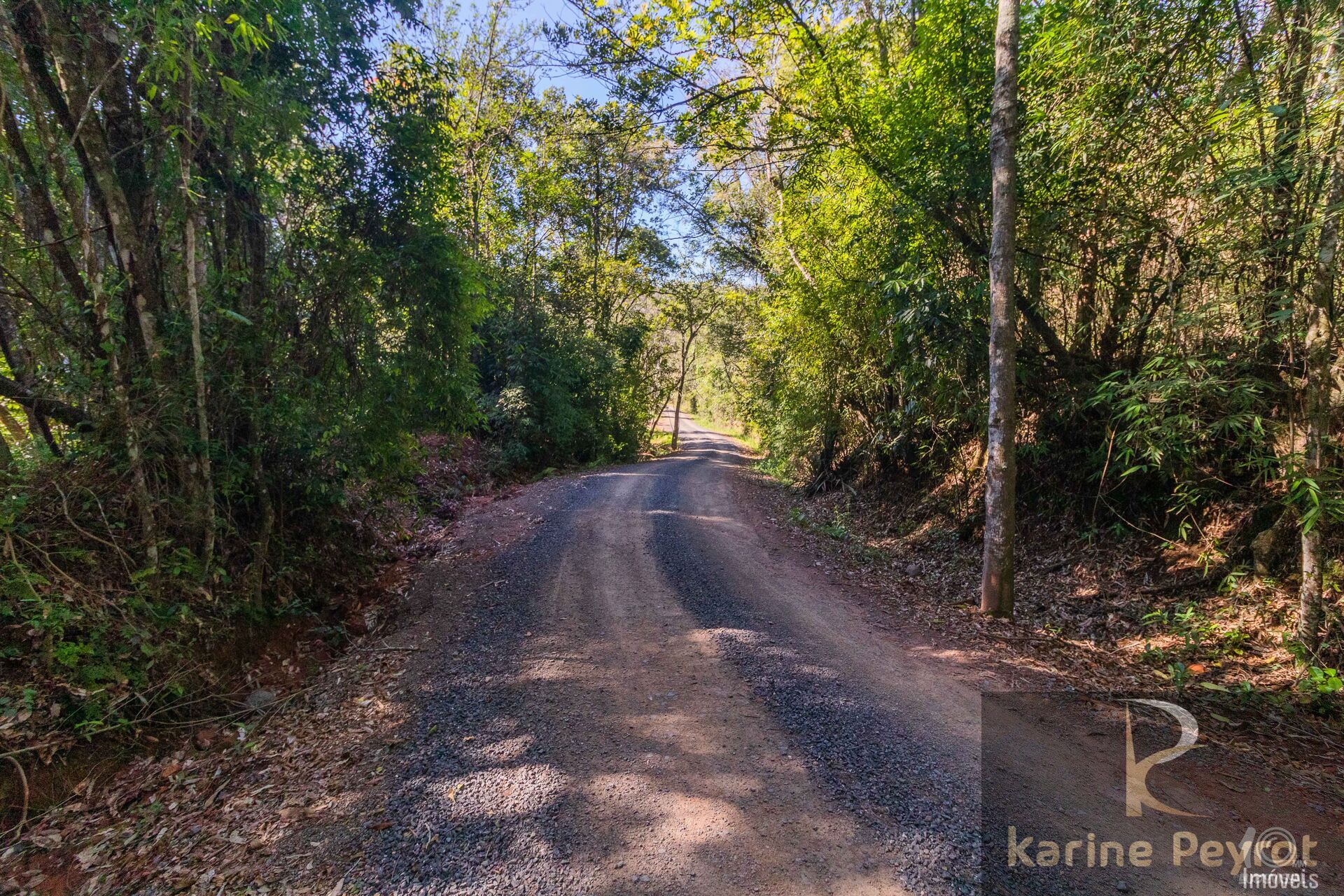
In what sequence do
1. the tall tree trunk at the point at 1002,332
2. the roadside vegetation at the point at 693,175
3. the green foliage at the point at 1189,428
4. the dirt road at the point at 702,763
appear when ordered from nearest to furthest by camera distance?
the dirt road at the point at 702,763
the roadside vegetation at the point at 693,175
the green foliage at the point at 1189,428
the tall tree trunk at the point at 1002,332

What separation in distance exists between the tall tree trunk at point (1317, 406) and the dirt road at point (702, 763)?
2.22 meters

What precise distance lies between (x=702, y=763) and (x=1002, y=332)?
473 centimetres

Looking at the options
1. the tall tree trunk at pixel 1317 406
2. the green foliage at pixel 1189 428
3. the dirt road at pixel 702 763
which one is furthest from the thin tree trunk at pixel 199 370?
the tall tree trunk at pixel 1317 406

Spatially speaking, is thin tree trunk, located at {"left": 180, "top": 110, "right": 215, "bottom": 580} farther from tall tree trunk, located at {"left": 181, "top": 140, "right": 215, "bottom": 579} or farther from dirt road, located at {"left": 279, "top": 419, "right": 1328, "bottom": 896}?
dirt road, located at {"left": 279, "top": 419, "right": 1328, "bottom": 896}

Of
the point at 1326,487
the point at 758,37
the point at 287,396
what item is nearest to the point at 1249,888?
the point at 1326,487

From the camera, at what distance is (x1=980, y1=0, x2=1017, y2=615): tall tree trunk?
5070 millimetres

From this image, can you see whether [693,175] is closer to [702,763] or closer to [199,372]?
[199,372]

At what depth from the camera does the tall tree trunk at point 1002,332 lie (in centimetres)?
507

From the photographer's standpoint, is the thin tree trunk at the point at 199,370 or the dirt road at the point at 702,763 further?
the thin tree trunk at the point at 199,370

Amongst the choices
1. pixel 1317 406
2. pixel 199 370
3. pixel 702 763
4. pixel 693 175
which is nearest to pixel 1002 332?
pixel 1317 406

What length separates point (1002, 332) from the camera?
5328 mm

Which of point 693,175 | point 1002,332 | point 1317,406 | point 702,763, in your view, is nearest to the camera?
point 702,763

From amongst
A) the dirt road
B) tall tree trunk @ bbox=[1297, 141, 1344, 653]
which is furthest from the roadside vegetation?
the dirt road

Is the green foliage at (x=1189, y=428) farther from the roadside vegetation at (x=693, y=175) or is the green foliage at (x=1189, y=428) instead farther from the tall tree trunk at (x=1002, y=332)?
the tall tree trunk at (x=1002, y=332)
